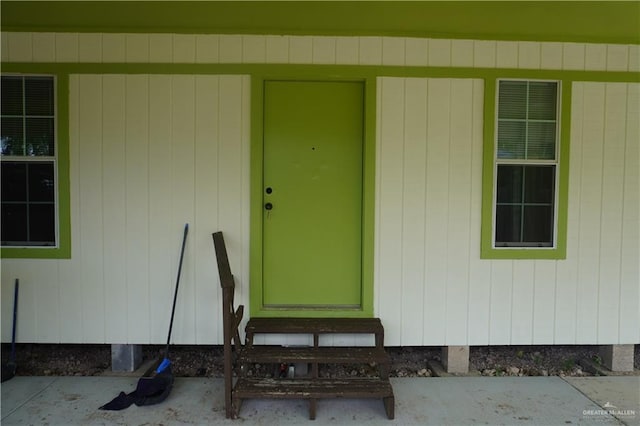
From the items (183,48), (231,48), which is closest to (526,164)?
(231,48)

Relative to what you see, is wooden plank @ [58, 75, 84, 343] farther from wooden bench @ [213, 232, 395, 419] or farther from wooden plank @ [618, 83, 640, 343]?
wooden plank @ [618, 83, 640, 343]

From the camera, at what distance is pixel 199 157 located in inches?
107

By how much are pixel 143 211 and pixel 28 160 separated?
953 millimetres

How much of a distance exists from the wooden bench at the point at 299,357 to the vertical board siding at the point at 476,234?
380mm

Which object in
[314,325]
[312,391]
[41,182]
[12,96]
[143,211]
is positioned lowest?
[312,391]

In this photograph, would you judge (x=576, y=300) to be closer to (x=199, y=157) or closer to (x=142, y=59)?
(x=199, y=157)

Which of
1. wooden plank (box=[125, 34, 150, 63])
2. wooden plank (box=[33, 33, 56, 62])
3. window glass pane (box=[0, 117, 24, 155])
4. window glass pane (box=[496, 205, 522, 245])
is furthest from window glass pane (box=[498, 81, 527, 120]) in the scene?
window glass pane (box=[0, 117, 24, 155])

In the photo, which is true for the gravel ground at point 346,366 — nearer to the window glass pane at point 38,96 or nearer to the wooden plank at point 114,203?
→ the wooden plank at point 114,203

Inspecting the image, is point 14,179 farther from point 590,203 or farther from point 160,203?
point 590,203

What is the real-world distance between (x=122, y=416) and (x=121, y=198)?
1.48 m

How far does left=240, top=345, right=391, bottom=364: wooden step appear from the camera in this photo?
2.36 metres

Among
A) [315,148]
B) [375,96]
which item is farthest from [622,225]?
[315,148]

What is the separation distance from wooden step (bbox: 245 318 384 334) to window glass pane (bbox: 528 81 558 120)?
201 centimetres

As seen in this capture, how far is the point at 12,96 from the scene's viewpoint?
8.98ft
